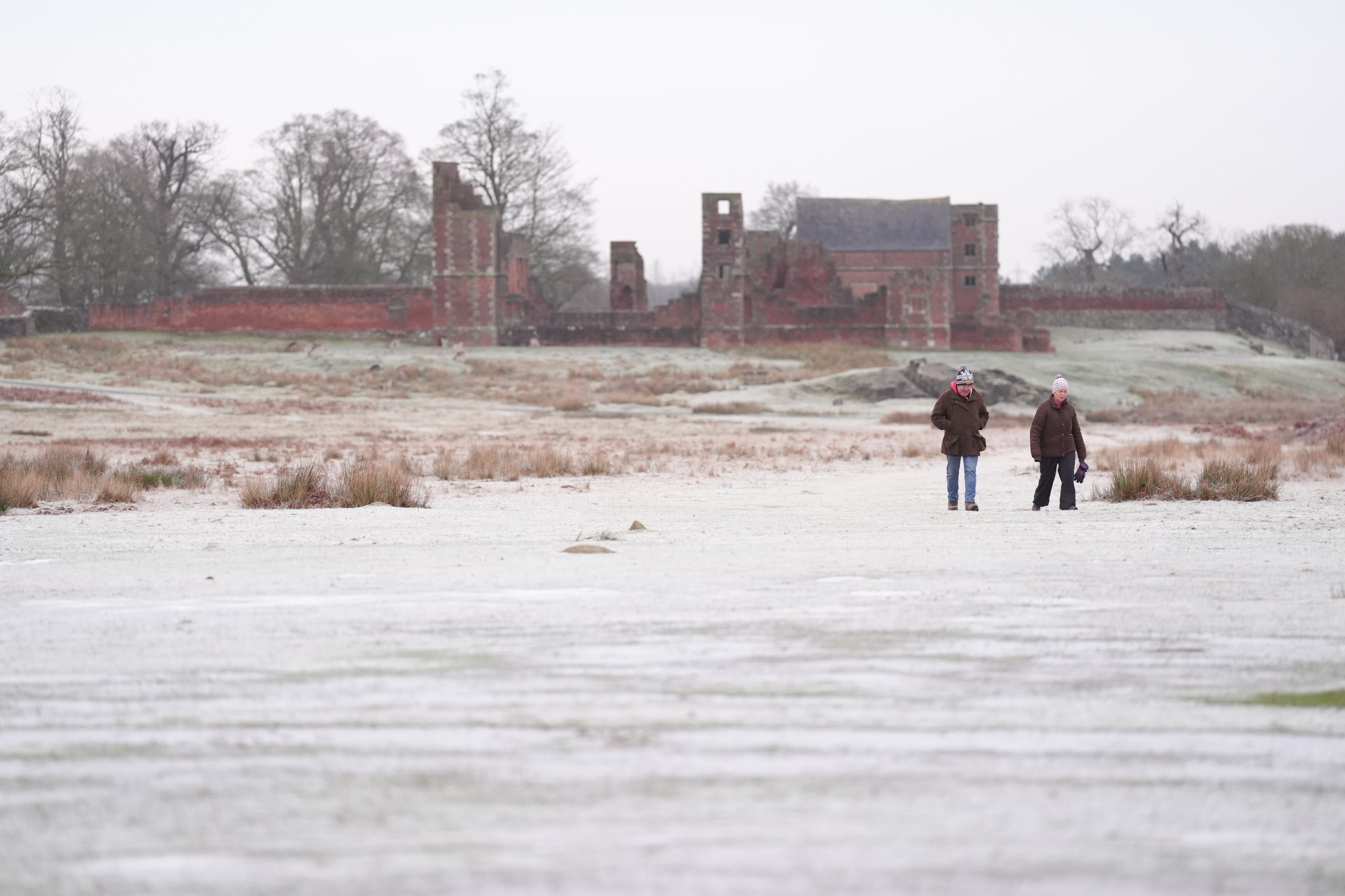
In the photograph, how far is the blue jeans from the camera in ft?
40.7

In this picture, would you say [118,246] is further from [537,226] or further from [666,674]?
[666,674]

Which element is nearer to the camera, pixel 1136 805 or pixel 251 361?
pixel 1136 805

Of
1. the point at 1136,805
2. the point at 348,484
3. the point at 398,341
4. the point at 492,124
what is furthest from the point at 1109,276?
the point at 1136,805

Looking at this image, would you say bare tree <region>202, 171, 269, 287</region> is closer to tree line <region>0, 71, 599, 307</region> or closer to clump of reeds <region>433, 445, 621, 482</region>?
tree line <region>0, 71, 599, 307</region>

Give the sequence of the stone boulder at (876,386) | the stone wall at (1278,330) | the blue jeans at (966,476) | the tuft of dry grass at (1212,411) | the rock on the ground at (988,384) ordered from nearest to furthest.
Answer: the blue jeans at (966,476) < the tuft of dry grass at (1212,411) < the stone boulder at (876,386) < the rock on the ground at (988,384) < the stone wall at (1278,330)

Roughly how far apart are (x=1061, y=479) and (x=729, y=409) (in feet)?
71.7

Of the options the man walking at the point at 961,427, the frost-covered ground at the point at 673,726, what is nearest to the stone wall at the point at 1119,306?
the man walking at the point at 961,427

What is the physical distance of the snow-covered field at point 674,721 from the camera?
345cm

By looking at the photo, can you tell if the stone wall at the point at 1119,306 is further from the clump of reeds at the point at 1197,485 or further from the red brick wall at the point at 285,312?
the clump of reeds at the point at 1197,485

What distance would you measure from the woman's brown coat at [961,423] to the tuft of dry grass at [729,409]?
66.0 feet

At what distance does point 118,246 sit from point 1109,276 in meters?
81.1

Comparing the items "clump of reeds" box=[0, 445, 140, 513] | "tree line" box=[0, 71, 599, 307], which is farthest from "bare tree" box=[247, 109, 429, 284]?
"clump of reeds" box=[0, 445, 140, 513]

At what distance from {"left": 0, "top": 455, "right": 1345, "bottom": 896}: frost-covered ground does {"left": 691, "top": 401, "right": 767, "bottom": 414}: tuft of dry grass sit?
2493 centimetres

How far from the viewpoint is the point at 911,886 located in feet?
10.8
